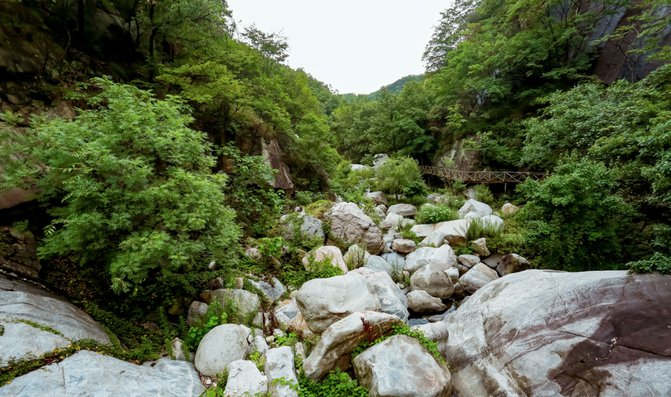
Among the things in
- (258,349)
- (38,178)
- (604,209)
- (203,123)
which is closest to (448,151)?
(604,209)

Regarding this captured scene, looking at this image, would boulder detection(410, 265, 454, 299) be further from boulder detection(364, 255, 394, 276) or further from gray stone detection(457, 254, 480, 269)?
gray stone detection(457, 254, 480, 269)

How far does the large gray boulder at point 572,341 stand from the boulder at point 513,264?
9.50ft

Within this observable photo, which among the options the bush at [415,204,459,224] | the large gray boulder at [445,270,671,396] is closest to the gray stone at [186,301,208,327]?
the large gray boulder at [445,270,671,396]

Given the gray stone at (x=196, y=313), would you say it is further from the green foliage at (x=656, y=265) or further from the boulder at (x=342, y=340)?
the green foliage at (x=656, y=265)

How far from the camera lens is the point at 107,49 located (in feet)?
22.7

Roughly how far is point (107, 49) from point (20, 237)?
18.0ft

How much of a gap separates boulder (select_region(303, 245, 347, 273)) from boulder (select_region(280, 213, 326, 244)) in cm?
62

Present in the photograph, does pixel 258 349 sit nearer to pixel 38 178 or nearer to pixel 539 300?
pixel 38 178

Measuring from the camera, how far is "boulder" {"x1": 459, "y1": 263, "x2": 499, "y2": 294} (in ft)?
21.3

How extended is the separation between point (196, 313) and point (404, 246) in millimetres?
5767

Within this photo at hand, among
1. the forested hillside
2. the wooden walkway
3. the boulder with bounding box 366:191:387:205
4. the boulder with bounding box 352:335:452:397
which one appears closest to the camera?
the boulder with bounding box 352:335:452:397

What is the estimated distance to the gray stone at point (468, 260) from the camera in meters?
7.37

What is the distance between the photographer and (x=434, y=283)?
21.2ft

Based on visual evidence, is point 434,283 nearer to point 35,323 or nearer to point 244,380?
point 244,380
